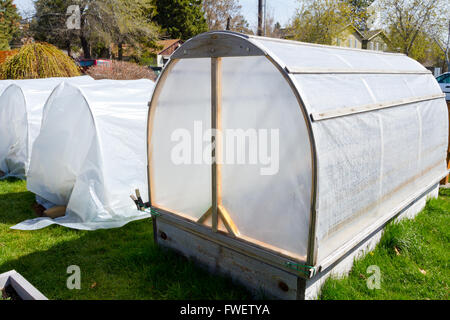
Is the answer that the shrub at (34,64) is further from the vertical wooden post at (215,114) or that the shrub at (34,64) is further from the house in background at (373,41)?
the house in background at (373,41)

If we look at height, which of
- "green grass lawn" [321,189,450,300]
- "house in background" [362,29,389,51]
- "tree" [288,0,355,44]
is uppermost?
"house in background" [362,29,389,51]

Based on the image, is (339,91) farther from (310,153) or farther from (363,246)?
(363,246)

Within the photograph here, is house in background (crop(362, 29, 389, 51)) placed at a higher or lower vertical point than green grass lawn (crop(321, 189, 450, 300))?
higher

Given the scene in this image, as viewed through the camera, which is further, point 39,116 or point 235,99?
point 39,116

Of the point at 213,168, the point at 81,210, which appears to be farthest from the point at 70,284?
the point at 213,168

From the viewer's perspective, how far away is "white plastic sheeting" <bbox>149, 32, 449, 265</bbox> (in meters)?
2.87

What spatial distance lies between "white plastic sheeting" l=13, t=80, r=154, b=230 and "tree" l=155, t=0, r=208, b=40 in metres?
29.0

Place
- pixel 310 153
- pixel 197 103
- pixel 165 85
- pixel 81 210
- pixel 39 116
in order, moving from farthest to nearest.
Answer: pixel 39 116, pixel 81 210, pixel 165 85, pixel 197 103, pixel 310 153

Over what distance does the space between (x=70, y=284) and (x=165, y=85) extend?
2266 mm

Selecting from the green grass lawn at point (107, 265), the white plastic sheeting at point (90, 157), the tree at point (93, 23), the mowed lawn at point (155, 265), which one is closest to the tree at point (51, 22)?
the tree at point (93, 23)

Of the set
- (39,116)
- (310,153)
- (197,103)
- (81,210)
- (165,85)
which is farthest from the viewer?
(39,116)

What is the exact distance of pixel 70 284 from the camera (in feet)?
12.6

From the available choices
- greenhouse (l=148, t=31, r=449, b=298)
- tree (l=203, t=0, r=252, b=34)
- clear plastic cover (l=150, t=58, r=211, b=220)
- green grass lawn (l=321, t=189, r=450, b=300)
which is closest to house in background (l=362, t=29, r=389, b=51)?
tree (l=203, t=0, r=252, b=34)

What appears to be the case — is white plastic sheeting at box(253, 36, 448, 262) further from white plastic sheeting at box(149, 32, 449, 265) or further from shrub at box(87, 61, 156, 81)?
shrub at box(87, 61, 156, 81)
